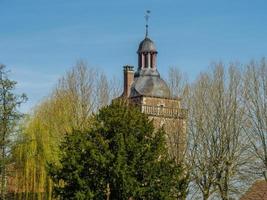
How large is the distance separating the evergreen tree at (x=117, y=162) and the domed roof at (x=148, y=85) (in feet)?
86.8

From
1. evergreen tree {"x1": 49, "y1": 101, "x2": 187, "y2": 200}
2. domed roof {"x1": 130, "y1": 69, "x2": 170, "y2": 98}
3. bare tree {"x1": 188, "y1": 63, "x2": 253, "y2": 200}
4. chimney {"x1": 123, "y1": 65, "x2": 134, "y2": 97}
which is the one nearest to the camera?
evergreen tree {"x1": 49, "y1": 101, "x2": 187, "y2": 200}

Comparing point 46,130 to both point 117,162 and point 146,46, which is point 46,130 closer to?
point 117,162

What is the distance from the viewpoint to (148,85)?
177 ft

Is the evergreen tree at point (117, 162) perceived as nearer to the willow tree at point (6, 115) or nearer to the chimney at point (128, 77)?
the willow tree at point (6, 115)

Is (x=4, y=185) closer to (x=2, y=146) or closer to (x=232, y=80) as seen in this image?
(x=2, y=146)

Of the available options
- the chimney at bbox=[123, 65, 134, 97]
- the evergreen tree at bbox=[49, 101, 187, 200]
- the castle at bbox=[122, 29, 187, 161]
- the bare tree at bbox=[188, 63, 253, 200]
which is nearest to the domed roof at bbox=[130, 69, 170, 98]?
the castle at bbox=[122, 29, 187, 161]

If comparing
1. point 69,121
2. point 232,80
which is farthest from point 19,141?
point 232,80

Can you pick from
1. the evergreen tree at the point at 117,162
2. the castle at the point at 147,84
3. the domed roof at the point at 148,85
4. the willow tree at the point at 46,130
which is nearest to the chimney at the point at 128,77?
the castle at the point at 147,84

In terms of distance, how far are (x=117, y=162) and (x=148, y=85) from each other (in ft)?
99.8

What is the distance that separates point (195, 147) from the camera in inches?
1406

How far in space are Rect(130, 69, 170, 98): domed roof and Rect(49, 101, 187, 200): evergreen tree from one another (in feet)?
86.8

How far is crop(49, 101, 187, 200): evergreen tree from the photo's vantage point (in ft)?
79.0

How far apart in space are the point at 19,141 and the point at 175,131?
28.0ft

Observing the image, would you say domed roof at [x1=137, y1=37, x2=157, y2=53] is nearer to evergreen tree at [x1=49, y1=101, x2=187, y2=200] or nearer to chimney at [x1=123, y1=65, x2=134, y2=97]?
chimney at [x1=123, y1=65, x2=134, y2=97]
